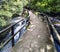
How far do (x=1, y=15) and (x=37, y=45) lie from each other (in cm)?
716

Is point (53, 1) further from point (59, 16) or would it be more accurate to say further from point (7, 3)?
point (7, 3)

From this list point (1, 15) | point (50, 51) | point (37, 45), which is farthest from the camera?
point (1, 15)


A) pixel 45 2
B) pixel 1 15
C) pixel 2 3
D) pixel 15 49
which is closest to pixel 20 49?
pixel 15 49

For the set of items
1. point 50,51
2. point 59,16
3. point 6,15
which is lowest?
point 59,16

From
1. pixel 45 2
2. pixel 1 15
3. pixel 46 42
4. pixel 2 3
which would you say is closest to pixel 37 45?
pixel 46 42

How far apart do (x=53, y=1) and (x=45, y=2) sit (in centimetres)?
219

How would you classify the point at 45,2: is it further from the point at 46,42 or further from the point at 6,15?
the point at 46,42

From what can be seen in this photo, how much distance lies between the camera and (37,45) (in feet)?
21.4

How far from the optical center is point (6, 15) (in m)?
13.3

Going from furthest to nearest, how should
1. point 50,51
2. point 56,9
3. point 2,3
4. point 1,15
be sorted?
point 56,9, point 2,3, point 1,15, point 50,51

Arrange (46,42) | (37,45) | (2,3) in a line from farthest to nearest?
(2,3)
(46,42)
(37,45)

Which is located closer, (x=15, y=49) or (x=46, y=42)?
(x=15, y=49)

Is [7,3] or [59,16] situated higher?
[7,3]

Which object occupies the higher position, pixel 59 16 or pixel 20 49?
pixel 20 49
